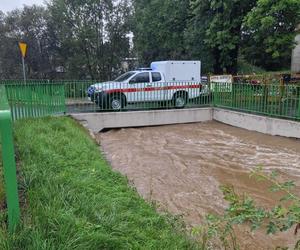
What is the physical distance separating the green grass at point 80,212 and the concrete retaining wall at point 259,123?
7.39 meters

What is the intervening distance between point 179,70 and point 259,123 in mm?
5054

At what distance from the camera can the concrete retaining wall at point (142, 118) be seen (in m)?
12.8

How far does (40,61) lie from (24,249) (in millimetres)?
23820

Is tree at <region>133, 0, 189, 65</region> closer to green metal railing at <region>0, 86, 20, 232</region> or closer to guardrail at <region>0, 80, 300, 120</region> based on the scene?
guardrail at <region>0, 80, 300, 120</region>

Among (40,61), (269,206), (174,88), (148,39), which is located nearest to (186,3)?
(148,39)

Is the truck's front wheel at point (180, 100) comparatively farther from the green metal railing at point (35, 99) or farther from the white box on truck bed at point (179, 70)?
the green metal railing at point (35, 99)

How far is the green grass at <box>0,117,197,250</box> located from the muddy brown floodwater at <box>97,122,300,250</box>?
A: 36.2 inches

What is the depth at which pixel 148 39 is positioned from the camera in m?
21.7

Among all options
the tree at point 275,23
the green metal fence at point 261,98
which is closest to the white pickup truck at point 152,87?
the green metal fence at point 261,98

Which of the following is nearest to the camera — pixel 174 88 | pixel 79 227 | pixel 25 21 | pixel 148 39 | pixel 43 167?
pixel 79 227

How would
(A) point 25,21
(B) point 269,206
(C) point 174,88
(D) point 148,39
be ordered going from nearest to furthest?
(B) point 269,206
(C) point 174,88
(D) point 148,39
(A) point 25,21

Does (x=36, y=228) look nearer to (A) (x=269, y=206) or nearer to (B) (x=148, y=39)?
(A) (x=269, y=206)

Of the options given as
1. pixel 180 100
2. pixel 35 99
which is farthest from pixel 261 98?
pixel 35 99

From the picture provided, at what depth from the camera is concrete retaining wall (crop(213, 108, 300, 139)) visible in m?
10.9
